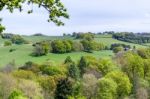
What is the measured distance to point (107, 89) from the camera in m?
109

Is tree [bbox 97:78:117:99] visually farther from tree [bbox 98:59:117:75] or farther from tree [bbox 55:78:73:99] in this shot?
tree [bbox 98:59:117:75]

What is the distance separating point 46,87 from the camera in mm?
109188

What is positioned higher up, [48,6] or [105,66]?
[48,6]

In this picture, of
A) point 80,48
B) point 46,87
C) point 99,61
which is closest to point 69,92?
point 46,87

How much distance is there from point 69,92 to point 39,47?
259ft

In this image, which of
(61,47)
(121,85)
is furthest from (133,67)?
(61,47)

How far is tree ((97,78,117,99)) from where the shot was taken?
108 m

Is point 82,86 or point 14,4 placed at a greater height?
point 14,4

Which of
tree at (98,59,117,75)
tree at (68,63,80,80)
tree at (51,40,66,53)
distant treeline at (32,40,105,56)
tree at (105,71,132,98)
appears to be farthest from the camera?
tree at (51,40,66,53)

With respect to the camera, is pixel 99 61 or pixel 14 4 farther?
pixel 99 61

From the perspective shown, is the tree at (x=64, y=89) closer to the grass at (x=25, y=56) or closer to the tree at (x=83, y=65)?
the tree at (x=83, y=65)

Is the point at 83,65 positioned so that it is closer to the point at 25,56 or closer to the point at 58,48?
the point at 58,48

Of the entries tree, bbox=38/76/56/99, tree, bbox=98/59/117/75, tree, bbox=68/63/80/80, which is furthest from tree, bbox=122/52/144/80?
tree, bbox=38/76/56/99

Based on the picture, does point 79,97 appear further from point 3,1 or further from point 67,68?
point 3,1
